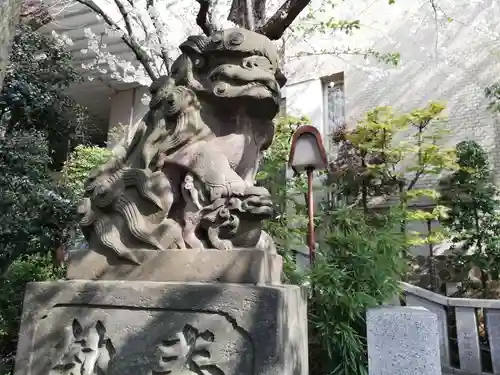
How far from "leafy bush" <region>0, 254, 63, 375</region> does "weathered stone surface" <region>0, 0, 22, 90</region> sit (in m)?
3.62

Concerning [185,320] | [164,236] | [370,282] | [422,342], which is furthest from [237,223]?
[370,282]

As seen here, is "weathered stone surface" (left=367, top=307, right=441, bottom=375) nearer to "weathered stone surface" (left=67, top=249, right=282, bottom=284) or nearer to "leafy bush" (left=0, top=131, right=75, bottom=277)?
"weathered stone surface" (left=67, top=249, right=282, bottom=284)

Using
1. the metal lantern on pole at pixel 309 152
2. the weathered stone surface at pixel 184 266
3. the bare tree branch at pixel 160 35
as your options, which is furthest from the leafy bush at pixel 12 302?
the metal lantern on pole at pixel 309 152

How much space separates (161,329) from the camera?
2.56 meters

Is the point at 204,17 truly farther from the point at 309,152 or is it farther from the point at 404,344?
the point at 404,344

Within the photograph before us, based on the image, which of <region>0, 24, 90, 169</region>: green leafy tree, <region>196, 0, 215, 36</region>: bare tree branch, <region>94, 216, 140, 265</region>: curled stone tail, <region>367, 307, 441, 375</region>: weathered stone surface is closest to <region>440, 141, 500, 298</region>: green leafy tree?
<region>367, 307, 441, 375</region>: weathered stone surface

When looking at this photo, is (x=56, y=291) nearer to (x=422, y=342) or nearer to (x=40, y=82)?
(x=422, y=342)

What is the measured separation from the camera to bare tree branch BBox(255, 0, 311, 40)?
499 centimetres

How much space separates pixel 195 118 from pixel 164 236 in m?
0.87

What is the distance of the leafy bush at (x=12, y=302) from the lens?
5.42 metres

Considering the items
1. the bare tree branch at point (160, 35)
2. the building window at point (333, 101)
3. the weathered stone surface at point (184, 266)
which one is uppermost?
the building window at point (333, 101)

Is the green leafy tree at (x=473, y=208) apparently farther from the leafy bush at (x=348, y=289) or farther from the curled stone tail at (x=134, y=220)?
the curled stone tail at (x=134, y=220)

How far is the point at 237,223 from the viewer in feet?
9.12

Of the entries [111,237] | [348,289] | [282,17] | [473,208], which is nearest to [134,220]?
[111,237]
